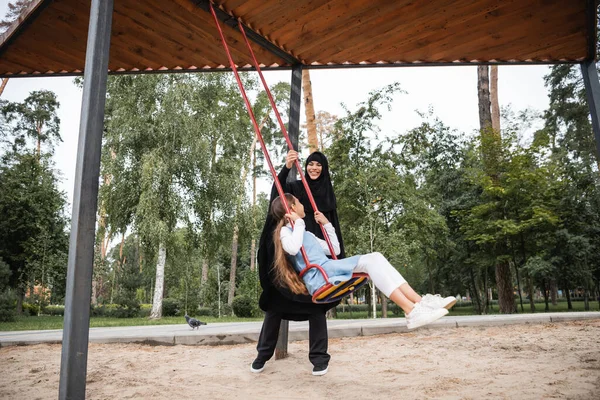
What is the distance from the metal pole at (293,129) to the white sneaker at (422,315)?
6.94 ft

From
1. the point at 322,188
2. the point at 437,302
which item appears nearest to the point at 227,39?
the point at 322,188

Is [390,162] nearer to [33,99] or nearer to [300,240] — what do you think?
[300,240]

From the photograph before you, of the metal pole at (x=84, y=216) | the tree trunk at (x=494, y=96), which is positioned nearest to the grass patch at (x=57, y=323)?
the metal pole at (x=84, y=216)

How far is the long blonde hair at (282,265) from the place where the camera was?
333cm

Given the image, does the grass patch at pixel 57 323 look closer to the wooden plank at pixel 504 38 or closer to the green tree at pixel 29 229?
the green tree at pixel 29 229

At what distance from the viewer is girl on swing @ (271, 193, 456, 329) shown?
281 cm

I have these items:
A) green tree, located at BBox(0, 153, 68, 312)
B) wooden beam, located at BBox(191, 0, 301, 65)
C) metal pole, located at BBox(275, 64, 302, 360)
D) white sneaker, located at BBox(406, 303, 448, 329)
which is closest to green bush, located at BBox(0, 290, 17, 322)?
green tree, located at BBox(0, 153, 68, 312)

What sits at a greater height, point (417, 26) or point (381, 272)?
point (417, 26)

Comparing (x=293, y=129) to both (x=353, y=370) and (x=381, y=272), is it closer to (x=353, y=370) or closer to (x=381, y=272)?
(x=381, y=272)

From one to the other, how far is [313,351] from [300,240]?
130 centimetres

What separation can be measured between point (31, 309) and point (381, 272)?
20071mm

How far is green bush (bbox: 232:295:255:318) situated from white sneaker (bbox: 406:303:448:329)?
13.7m

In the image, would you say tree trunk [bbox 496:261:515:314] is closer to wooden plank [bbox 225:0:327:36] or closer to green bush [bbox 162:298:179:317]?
wooden plank [bbox 225:0:327:36]

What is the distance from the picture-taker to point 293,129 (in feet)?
15.9
